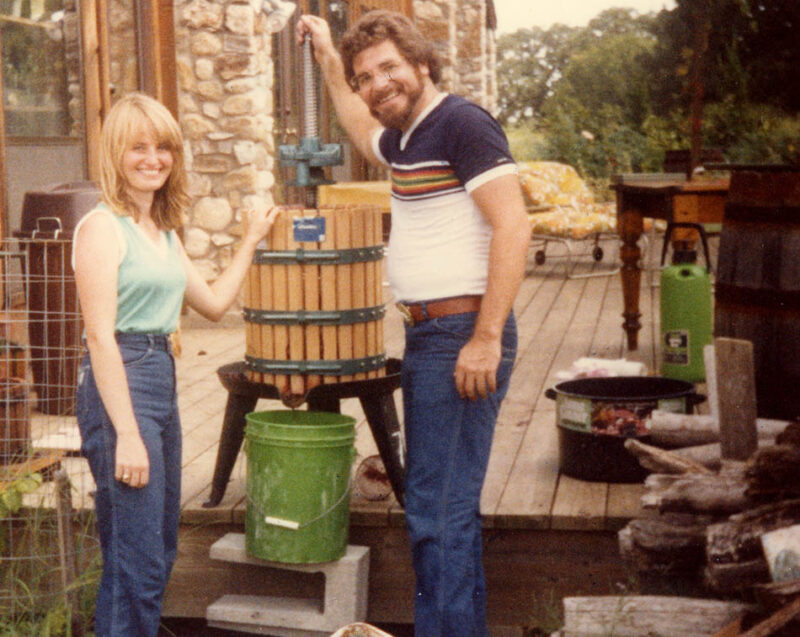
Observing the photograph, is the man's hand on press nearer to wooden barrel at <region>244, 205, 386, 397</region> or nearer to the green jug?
wooden barrel at <region>244, 205, 386, 397</region>

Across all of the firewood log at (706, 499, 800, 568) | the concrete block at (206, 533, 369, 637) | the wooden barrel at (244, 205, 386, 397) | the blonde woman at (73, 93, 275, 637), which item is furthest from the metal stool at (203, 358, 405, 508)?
Answer: the firewood log at (706, 499, 800, 568)

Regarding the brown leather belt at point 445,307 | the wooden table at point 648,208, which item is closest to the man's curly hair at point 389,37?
the brown leather belt at point 445,307

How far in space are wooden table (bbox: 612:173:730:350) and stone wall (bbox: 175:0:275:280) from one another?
8.01ft

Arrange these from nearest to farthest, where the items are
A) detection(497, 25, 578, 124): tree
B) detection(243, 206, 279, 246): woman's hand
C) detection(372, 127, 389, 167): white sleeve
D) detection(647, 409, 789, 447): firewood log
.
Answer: detection(372, 127, 389, 167): white sleeve → detection(243, 206, 279, 246): woman's hand → detection(647, 409, 789, 447): firewood log → detection(497, 25, 578, 124): tree

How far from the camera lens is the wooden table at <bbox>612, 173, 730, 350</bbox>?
6.77 metres

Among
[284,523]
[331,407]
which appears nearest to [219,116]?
[331,407]

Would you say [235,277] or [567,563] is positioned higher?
[235,277]

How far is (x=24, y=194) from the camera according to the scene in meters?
6.17

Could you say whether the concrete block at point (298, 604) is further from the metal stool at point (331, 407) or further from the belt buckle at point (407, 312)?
the belt buckle at point (407, 312)

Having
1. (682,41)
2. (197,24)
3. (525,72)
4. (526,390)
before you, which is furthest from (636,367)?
(525,72)

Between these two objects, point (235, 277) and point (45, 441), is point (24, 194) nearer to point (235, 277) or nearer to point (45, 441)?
point (45, 441)

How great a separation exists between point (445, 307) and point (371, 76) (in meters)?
0.65

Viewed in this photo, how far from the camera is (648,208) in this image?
7367 mm

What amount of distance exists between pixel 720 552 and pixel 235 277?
1.65m
